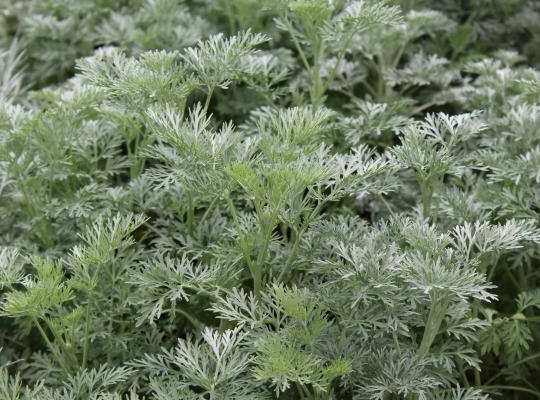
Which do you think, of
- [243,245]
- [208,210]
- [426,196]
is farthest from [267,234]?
[426,196]

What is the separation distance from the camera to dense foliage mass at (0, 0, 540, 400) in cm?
112

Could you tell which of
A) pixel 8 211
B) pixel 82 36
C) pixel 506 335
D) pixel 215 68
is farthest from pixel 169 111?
pixel 82 36

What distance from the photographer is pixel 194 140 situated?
1150 millimetres

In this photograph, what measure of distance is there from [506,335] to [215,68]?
0.74 metres

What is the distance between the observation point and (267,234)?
1.17m

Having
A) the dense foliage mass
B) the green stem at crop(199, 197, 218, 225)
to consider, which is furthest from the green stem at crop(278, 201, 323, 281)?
the green stem at crop(199, 197, 218, 225)

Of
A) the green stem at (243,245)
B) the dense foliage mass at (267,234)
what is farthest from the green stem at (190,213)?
the green stem at (243,245)

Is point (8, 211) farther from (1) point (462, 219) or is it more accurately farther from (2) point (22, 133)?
(1) point (462, 219)

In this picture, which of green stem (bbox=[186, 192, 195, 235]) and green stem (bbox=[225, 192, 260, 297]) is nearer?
green stem (bbox=[225, 192, 260, 297])

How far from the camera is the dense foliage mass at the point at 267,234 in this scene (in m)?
1.12

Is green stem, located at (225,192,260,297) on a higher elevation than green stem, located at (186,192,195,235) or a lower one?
higher

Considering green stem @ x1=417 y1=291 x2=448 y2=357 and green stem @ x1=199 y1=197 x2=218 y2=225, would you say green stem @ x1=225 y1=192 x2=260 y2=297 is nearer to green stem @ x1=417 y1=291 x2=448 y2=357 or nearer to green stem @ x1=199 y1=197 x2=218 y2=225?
green stem @ x1=199 y1=197 x2=218 y2=225

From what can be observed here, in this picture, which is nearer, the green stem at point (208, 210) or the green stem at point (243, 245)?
the green stem at point (243, 245)

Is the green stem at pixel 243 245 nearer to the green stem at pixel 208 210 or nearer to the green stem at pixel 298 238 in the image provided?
the green stem at pixel 298 238
